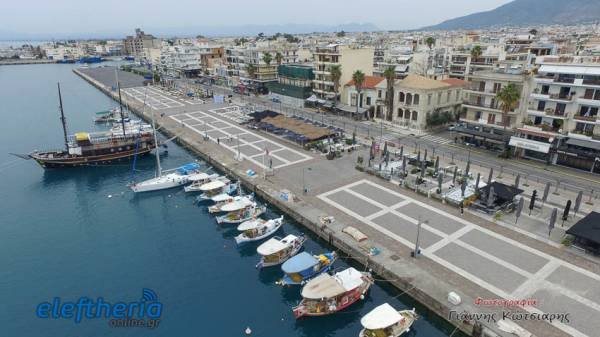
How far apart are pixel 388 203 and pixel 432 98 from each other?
47.5 metres

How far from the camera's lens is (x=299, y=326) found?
35.7m

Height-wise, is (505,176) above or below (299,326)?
above

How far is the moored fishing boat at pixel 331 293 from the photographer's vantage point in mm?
36250

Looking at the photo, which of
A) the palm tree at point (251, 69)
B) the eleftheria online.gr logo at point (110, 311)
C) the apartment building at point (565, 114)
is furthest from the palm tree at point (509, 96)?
the palm tree at point (251, 69)

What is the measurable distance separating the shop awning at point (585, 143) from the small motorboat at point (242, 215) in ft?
188

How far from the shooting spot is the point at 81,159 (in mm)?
79000

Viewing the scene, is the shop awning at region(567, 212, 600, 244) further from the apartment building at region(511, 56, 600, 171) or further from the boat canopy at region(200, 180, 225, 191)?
the boat canopy at region(200, 180, 225, 191)

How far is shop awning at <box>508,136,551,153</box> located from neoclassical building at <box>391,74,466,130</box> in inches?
936

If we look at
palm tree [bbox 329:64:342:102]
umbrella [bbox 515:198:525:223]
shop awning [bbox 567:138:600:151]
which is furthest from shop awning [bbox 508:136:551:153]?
palm tree [bbox 329:64:342:102]

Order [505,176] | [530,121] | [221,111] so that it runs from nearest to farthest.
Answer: [505,176] → [530,121] → [221,111]

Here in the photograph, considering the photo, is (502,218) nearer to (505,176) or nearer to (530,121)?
(505,176)

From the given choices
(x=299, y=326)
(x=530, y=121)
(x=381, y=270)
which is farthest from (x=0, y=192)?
(x=530, y=121)

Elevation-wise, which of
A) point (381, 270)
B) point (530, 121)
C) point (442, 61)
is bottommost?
point (381, 270)

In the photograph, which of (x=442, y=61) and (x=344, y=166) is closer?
(x=344, y=166)
